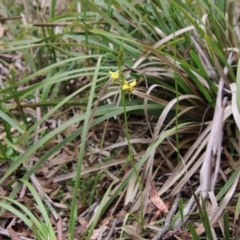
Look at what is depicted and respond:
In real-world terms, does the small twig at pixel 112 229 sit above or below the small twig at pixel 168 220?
above

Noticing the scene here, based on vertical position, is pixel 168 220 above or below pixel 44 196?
below

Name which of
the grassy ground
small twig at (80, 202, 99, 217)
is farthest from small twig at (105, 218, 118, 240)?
small twig at (80, 202, 99, 217)

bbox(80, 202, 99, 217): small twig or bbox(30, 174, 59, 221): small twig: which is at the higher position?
bbox(30, 174, 59, 221): small twig

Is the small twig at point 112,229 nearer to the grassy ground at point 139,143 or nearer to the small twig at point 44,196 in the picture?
the grassy ground at point 139,143

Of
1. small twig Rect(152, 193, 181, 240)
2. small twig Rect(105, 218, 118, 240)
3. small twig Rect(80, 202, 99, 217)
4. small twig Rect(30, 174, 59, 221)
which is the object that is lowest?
small twig Rect(152, 193, 181, 240)

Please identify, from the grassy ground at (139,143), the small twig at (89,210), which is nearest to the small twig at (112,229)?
the grassy ground at (139,143)

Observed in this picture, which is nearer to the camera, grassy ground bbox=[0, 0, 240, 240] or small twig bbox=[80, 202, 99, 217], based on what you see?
grassy ground bbox=[0, 0, 240, 240]

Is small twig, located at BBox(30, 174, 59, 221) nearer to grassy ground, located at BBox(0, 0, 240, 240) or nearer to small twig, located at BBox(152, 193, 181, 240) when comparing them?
grassy ground, located at BBox(0, 0, 240, 240)

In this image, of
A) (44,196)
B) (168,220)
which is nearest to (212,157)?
(168,220)

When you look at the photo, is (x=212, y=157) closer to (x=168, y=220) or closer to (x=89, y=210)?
(x=168, y=220)
